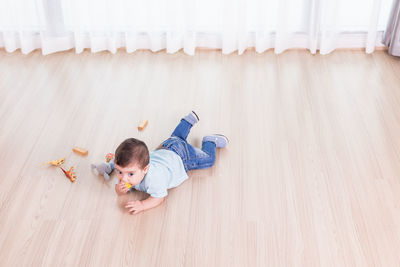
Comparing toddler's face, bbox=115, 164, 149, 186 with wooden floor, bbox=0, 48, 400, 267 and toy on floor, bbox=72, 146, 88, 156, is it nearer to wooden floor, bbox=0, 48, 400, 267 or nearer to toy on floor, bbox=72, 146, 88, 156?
wooden floor, bbox=0, 48, 400, 267

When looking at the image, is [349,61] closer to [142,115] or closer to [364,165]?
[364,165]

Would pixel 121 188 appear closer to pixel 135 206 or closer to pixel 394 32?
pixel 135 206

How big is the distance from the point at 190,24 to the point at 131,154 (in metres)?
1.31

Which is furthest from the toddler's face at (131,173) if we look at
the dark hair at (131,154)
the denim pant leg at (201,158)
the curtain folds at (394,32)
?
the curtain folds at (394,32)

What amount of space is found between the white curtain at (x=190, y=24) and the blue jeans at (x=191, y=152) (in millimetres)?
955

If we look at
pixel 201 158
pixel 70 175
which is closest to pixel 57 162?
pixel 70 175

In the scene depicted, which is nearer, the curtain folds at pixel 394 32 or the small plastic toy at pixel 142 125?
the small plastic toy at pixel 142 125

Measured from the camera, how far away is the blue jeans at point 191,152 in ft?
6.99

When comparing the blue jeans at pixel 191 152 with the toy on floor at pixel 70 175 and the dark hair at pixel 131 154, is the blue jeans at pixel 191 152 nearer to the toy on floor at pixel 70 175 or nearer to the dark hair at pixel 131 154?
the dark hair at pixel 131 154

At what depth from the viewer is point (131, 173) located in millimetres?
1879

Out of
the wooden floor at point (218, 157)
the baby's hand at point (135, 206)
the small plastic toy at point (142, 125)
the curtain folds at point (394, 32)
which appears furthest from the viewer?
the curtain folds at point (394, 32)

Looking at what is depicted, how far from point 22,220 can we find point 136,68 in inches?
48.2

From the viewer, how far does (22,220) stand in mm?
1929

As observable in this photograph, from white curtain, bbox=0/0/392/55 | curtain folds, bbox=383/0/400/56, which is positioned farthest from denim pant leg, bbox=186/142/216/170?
curtain folds, bbox=383/0/400/56
